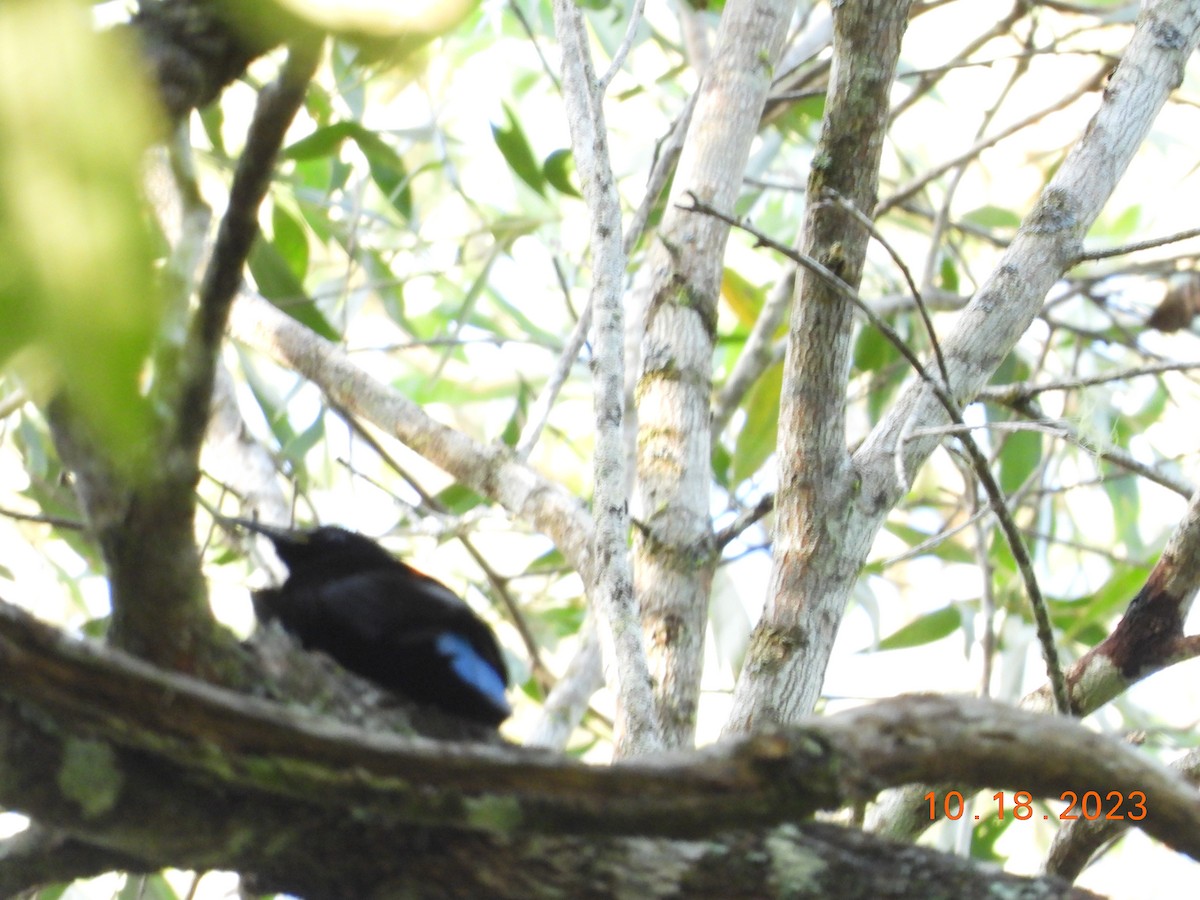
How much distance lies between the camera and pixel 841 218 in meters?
1.79

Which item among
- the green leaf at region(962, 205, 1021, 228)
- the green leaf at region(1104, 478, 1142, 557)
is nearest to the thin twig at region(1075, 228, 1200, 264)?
the green leaf at region(1104, 478, 1142, 557)

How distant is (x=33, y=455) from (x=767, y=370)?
181cm

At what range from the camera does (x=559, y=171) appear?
3072mm

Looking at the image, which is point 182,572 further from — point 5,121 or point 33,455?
point 33,455

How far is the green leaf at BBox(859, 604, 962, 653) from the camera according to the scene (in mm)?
3219

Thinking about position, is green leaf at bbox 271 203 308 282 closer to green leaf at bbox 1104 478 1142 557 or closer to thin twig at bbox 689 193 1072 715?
thin twig at bbox 689 193 1072 715

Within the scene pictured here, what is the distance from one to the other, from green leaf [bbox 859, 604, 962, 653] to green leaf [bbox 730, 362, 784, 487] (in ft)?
1.90

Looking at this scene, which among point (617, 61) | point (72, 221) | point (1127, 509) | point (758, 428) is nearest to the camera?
point (72, 221)

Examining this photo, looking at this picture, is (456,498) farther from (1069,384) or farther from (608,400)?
(1069,384)

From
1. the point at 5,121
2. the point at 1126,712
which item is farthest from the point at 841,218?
the point at 1126,712

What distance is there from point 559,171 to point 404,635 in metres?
1.73

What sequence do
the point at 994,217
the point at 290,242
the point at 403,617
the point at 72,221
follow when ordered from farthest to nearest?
the point at 994,217, the point at 290,242, the point at 403,617, the point at 72,221

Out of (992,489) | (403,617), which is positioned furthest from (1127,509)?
(403,617)

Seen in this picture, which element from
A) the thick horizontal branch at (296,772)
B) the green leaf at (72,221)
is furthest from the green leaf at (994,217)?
the green leaf at (72,221)
